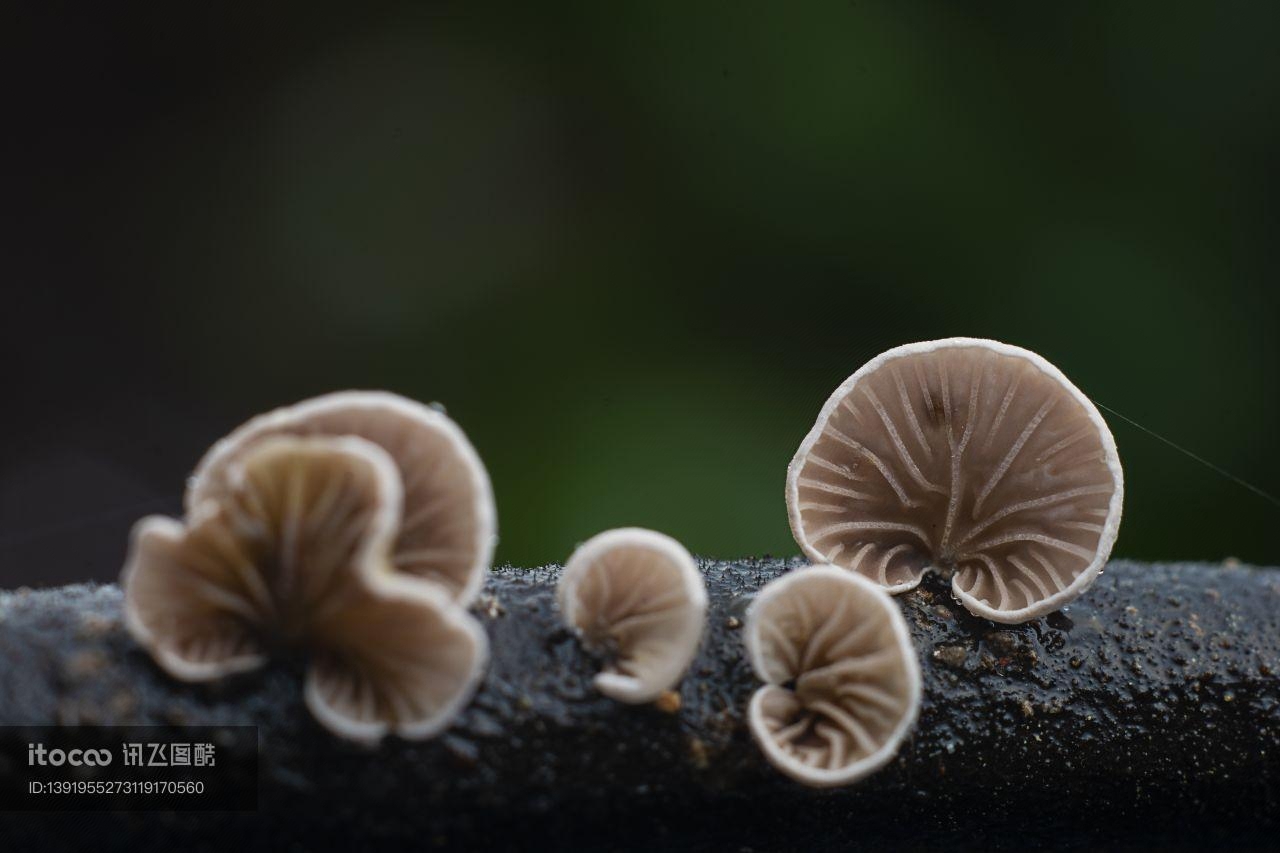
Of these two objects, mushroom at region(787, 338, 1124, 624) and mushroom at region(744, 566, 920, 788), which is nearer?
mushroom at region(744, 566, 920, 788)

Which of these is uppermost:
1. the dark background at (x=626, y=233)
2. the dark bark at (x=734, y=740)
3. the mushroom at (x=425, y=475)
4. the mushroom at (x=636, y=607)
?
the dark background at (x=626, y=233)

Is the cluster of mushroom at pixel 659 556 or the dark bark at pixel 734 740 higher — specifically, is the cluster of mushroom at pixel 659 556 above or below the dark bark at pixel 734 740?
above

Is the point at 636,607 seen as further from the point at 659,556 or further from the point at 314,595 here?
the point at 314,595

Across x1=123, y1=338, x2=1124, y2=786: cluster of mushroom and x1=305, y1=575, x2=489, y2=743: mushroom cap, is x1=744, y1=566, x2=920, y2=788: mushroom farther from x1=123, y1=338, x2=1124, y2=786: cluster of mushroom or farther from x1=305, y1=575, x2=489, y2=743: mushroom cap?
x1=305, y1=575, x2=489, y2=743: mushroom cap

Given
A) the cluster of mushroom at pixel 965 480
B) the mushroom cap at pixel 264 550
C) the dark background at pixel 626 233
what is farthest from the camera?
the dark background at pixel 626 233

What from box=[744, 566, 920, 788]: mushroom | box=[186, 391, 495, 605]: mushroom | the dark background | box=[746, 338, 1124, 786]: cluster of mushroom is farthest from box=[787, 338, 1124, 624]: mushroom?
the dark background

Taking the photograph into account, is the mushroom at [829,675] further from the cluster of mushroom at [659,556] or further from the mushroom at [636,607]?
the mushroom at [636,607]

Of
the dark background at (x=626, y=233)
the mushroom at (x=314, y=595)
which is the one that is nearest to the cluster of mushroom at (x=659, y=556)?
the mushroom at (x=314, y=595)
